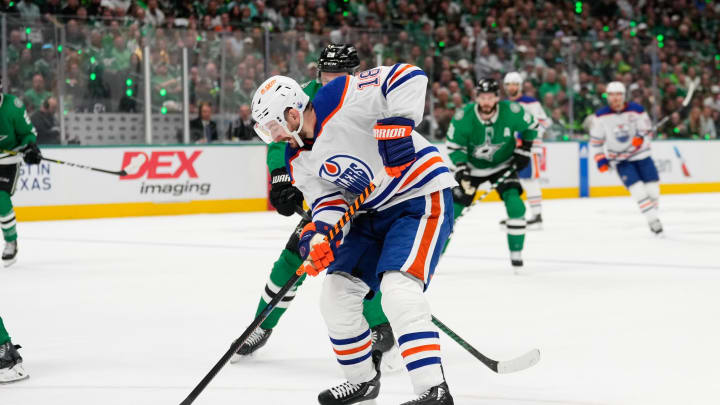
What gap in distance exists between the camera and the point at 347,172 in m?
2.95

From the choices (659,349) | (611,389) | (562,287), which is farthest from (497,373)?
(562,287)

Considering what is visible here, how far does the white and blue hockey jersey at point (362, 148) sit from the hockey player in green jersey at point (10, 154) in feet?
14.9

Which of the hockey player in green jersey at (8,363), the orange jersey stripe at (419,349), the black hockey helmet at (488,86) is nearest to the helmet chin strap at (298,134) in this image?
the orange jersey stripe at (419,349)

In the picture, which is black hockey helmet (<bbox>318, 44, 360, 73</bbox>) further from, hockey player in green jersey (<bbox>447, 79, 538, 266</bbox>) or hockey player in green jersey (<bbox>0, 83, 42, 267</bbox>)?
hockey player in green jersey (<bbox>0, 83, 42, 267</bbox>)

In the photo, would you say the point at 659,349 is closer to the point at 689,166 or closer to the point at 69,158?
the point at 69,158

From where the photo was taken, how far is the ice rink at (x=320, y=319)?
3.31 metres

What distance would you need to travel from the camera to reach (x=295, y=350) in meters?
4.01

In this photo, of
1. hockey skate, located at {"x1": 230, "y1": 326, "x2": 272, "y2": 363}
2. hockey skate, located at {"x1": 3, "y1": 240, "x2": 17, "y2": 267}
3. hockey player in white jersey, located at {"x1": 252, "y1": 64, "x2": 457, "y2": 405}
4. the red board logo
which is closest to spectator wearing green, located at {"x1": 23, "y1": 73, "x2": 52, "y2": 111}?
the red board logo

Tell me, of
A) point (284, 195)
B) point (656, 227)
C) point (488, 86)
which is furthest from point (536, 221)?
point (284, 195)

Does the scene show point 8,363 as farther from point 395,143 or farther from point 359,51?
point 359,51

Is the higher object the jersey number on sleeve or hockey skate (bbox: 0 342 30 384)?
the jersey number on sleeve

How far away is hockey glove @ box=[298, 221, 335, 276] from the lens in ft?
9.45

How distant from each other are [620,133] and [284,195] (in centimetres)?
597

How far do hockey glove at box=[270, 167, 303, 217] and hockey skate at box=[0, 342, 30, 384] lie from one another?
1009 millimetres
